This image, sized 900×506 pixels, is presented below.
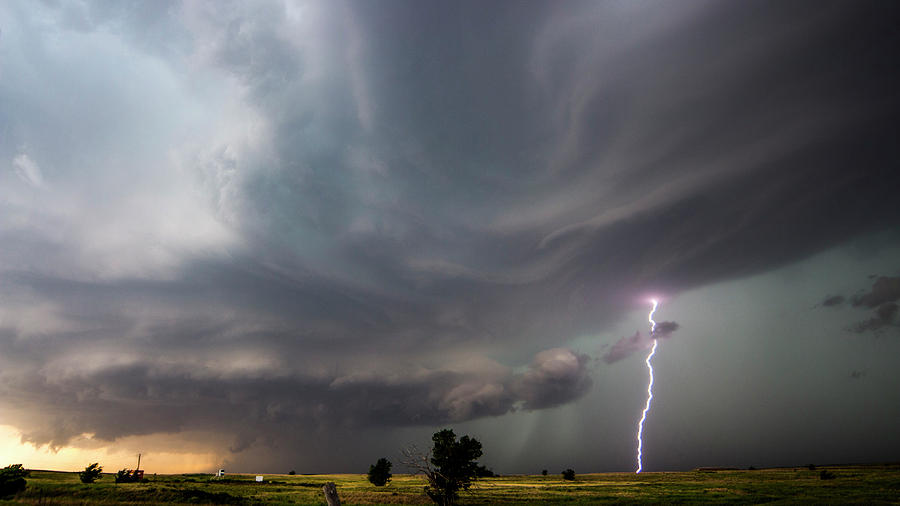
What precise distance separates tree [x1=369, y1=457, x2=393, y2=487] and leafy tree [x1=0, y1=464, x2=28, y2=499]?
6669cm

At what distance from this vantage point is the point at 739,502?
52219 mm

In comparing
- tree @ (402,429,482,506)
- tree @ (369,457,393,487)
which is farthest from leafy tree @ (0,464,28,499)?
tree @ (369,457,393,487)

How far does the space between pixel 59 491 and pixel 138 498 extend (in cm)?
935

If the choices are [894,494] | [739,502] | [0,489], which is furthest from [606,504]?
[0,489]

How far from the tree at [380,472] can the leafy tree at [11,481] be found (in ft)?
219

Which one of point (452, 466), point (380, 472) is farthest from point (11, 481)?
point (380, 472)

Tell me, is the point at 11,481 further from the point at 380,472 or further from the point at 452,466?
the point at 380,472

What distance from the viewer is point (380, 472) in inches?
3925

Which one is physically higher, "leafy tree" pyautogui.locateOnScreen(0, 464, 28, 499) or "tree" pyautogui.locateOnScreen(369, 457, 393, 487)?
"leafy tree" pyautogui.locateOnScreen(0, 464, 28, 499)

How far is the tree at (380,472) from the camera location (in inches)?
3912

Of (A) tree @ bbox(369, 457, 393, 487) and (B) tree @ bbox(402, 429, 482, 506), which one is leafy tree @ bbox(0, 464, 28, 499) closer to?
(B) tree @ bbox(402, 429, 482, 506)

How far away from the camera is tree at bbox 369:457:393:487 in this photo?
99.4m

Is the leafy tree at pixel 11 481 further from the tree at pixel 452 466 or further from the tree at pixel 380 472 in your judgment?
the tree at pixel 380 472

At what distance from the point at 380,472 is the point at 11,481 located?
68506 mm
